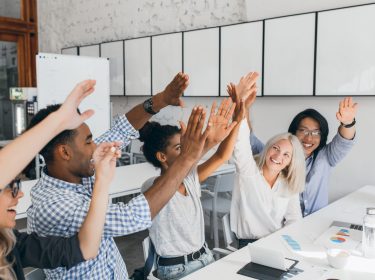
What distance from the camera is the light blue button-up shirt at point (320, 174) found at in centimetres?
262

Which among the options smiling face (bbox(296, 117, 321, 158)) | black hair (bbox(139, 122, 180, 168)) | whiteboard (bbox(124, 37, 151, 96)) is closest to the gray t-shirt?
black hair (bbox(139, 122, 180, 168))

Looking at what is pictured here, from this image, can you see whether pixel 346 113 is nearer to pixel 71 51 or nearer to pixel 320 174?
pixel 320 174

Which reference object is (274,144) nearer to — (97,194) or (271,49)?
(97,194)

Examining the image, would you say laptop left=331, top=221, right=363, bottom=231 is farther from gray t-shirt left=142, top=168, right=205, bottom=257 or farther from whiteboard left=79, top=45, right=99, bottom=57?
whiteboard left=79, top=45, right=99, bottom=57

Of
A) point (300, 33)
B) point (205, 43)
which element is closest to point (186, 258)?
point (300, 33)

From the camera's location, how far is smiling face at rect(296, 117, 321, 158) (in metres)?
2.77

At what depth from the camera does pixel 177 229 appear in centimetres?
186

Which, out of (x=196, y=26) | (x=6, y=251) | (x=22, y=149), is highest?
(x=196, y=26)

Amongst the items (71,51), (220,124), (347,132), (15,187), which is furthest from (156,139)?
(71,51)

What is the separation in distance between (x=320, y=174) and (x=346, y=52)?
4.58 feet

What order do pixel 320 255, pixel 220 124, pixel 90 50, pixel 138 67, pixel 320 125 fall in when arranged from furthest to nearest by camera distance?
pixel 90 50 → pixel 138 67 → pixel 320 125 → pixel 320 255 → pixel 220 124

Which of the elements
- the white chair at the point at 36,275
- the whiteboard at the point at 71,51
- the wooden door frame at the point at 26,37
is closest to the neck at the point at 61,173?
the white chair at the point at 36,275

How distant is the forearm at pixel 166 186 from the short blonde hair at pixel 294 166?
108cm

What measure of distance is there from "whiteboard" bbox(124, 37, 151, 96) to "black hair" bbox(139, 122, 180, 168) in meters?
3.19
